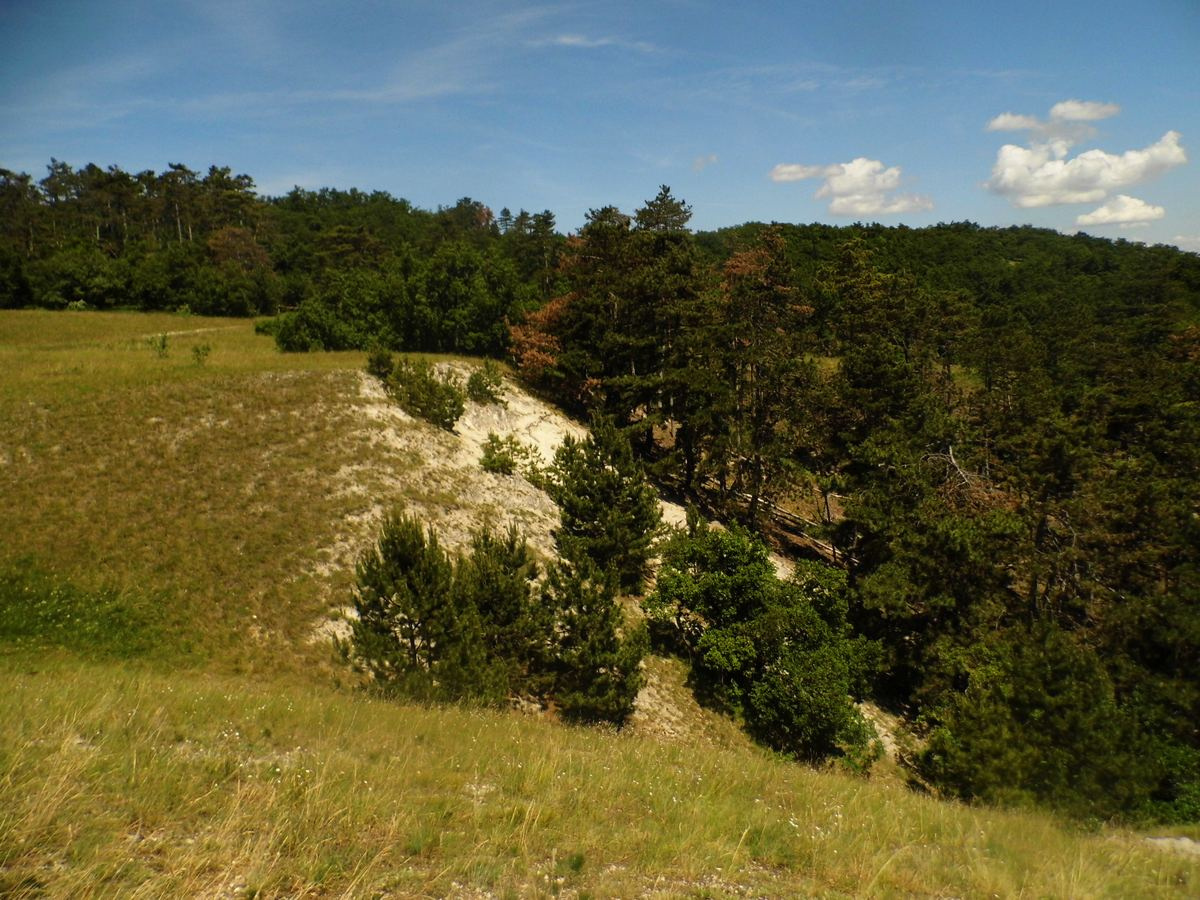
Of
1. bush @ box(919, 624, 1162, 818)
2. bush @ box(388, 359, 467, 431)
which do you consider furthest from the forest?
bush @ box(388, 359, 467, 431)

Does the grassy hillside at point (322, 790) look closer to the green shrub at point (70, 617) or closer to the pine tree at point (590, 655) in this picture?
the green shrub at point (70, 617)

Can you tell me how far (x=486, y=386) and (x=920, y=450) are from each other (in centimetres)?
1954

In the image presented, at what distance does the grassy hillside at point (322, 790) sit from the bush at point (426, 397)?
1097 centimetres

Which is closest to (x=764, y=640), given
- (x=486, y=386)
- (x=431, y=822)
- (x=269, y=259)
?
(x=431, y=822)

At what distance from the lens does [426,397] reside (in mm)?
27359

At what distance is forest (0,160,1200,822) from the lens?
50.5ft

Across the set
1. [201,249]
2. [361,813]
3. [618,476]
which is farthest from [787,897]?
[201,249]

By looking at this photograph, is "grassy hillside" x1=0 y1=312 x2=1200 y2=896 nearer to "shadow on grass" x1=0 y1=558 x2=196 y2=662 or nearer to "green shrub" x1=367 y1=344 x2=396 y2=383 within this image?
"shadow on grass" x1=0 y1=558 x2=196 y2=662

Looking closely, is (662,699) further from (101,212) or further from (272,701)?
(101,212)

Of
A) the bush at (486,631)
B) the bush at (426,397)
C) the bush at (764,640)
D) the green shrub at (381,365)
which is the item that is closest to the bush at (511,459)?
the bush at (426,397)

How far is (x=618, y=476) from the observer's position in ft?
68.1

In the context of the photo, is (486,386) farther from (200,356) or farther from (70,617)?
(70,617)

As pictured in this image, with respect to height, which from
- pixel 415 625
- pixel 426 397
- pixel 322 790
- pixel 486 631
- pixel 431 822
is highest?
pixel 426 397

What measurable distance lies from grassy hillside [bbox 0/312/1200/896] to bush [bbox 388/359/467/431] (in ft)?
36.0
